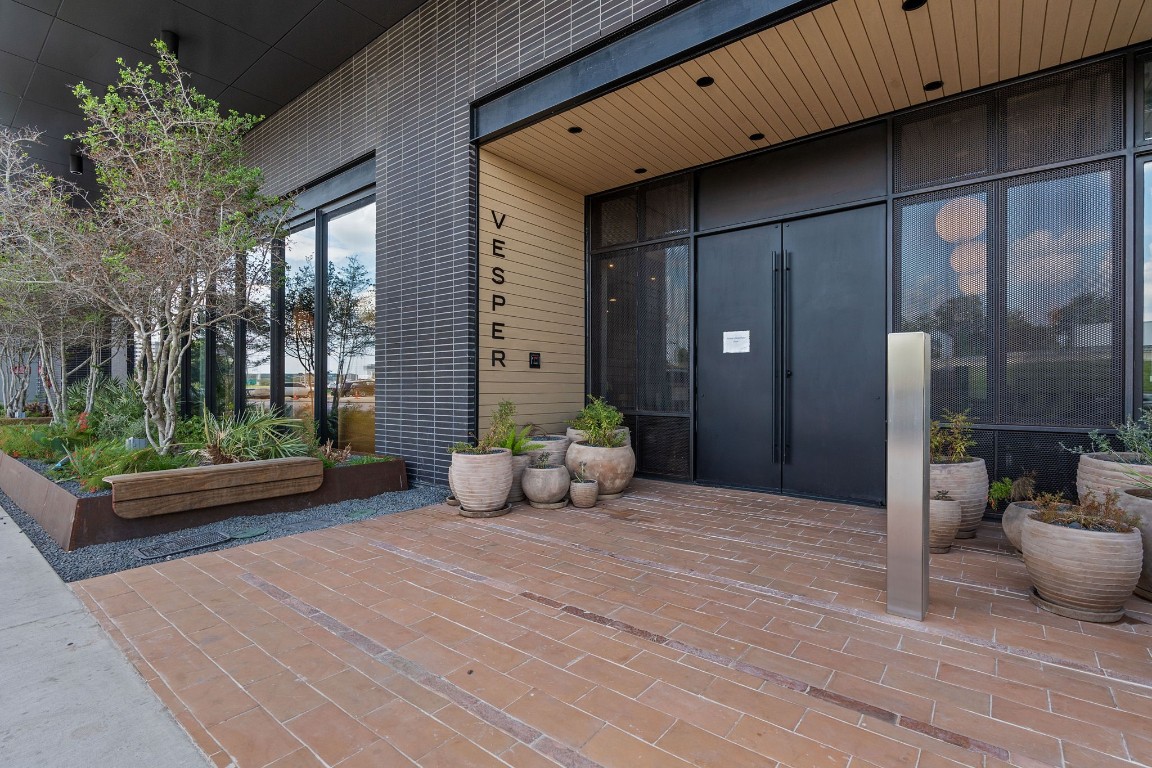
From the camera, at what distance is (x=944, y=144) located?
4270 millimetres

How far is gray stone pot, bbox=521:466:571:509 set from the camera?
466 centimetres

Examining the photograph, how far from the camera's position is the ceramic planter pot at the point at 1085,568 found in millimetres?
2352

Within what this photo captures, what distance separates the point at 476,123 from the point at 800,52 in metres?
2.88

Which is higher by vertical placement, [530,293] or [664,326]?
[530,293]

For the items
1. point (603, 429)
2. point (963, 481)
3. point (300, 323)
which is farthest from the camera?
point (300, 323)

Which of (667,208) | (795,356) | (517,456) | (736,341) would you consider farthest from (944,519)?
(667,208)

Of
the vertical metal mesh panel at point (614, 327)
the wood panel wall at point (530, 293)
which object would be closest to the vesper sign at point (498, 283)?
the wood panel wall at point (530, 293)

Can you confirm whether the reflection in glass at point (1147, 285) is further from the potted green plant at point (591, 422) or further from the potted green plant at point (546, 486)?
the potted green plant at point (546, 486)

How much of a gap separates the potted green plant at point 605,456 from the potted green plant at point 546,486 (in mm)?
284

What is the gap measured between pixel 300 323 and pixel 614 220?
169 inches

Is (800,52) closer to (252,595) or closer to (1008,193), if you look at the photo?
(1008,193)

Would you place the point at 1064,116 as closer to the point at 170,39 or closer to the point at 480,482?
the point at 480,482

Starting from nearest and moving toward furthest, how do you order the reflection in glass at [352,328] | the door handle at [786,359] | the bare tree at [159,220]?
the bare tree at [159,220]
the door handle at [786,359]
the reflection in glass at [352,328]

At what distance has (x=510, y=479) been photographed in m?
4.55
